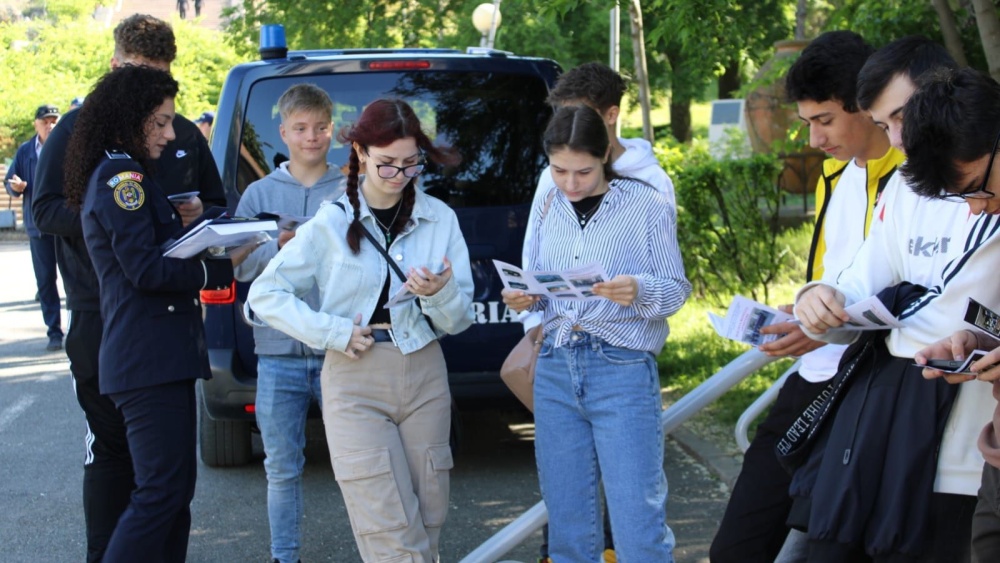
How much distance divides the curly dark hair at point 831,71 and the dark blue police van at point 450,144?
2.57 metres

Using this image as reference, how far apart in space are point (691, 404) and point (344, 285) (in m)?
1.33

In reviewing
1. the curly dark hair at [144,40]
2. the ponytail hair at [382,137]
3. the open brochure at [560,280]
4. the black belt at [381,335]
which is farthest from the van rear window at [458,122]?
the open brochure at [560,280]

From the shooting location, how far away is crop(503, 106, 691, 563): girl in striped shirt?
149 inches

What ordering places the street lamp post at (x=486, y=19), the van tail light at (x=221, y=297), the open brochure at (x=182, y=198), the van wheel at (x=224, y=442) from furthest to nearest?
the street lamp post at (x=486, y=19) → the van wheel at (x=224, y=442) → the van tail light at (x=221, y=297) → the open brochure at (x=182, y=198)

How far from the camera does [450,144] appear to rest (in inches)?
237

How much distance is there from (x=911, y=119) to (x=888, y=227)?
1.39 ft

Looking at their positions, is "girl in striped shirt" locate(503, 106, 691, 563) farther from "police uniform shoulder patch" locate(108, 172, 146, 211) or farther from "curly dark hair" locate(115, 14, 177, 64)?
"curly dark hair" locate(115, 14, 177, 64)

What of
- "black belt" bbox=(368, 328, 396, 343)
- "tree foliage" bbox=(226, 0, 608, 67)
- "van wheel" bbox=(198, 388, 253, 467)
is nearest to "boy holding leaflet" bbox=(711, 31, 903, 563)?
"black belt" bbox=(368, 328, 396, 343)

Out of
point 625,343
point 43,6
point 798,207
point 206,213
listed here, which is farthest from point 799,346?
point 43,6

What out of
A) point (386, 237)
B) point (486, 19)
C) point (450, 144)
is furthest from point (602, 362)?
point (486, 19)

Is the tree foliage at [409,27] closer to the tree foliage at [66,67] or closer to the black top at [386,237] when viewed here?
the black top at [386,237]

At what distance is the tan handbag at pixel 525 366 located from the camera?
407 cm

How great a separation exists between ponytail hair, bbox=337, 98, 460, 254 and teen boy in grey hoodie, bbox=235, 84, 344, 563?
626 millimetres

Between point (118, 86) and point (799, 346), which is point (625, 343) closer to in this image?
point (799, 346)
